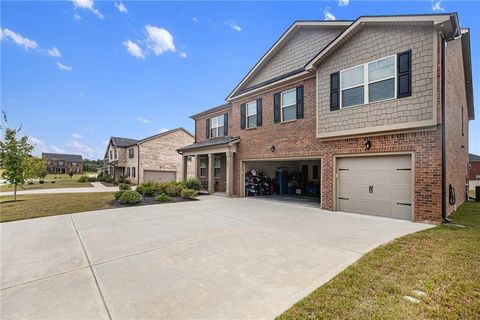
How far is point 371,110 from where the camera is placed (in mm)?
8094

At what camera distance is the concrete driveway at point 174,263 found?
9.27 ft

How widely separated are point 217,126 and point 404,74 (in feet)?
41.4

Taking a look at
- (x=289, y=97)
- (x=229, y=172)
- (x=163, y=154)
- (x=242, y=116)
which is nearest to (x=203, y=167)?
(x=229, y=172)

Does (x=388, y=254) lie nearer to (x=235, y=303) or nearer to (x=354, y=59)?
(x=235, y=303)

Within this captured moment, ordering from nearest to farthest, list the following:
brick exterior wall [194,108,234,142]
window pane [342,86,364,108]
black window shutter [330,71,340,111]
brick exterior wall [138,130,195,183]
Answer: window pane [342,86,364,108] → black window shutter [330,71,340,111] → brick exterior wall [194,108,234,142] → brick exterior wall [138,130,195,183]

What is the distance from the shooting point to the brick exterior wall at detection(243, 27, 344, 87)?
36.7 ft

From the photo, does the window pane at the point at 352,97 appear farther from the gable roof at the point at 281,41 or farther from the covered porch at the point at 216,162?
the covered porch at the point at 216,162

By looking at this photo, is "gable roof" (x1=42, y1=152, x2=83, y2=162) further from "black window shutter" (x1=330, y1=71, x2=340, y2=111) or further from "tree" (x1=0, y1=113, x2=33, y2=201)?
"black window shutter" (x1=330, y1=71, x2=340, y2=111)

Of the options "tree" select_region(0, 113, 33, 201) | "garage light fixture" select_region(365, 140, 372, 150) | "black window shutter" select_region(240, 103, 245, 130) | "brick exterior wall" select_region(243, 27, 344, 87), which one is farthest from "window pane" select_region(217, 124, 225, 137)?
"tree" select_region(0, 113, 33, 201)

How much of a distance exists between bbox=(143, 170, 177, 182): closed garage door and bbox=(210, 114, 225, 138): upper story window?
14.7 metres

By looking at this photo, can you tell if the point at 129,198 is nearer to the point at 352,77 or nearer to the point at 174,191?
the point at 174,191

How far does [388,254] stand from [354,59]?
7.45 m

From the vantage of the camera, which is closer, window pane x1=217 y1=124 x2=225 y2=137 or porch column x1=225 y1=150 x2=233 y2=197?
porch column x1=225 y1=150 x2=233 y2=197

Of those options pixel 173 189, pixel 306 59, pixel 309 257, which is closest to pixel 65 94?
pixel 173 189
